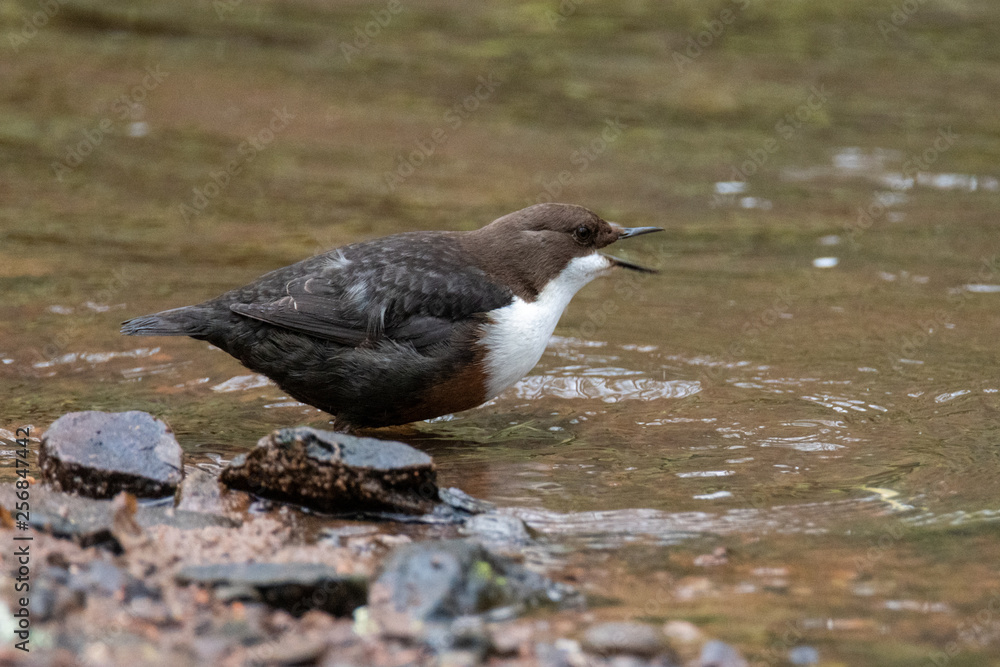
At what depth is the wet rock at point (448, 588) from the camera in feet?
10.7

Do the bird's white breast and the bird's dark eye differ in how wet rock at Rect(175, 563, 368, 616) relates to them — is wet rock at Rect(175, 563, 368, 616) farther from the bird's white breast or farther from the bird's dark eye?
the bird's dark eye

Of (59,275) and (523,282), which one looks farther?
(59,275)

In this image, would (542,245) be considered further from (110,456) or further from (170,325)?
(110,456)

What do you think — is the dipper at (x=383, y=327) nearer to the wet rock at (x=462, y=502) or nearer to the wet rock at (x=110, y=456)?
the wet rock at (x=462, y=502)

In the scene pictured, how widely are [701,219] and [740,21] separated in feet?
17.3

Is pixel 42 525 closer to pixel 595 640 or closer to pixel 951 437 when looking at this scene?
pixel 595 640

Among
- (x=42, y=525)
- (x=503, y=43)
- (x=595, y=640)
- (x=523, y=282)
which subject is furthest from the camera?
(x=503, y=43)

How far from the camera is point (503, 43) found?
12742mm

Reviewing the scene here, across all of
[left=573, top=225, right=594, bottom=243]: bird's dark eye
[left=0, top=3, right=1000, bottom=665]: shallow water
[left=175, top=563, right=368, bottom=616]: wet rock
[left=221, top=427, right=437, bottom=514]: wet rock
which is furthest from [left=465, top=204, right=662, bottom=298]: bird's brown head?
[left=175, top=563, right=368, bottom=616]: wet rock

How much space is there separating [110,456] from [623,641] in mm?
2046

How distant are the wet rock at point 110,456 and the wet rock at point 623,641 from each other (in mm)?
1796

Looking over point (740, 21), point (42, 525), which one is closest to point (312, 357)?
point (42, 525)

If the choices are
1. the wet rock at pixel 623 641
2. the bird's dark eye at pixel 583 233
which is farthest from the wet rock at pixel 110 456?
the bird's dark eye at pixel 583 233

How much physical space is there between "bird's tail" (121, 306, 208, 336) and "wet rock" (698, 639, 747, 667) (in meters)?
2.98
